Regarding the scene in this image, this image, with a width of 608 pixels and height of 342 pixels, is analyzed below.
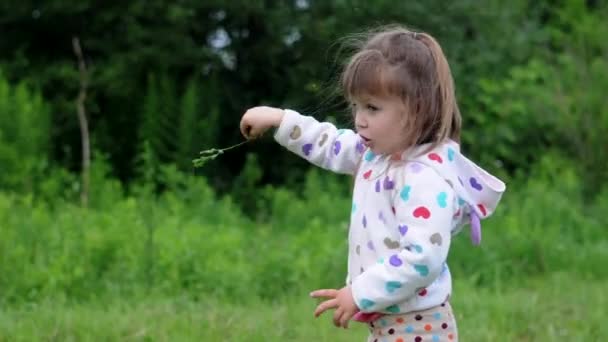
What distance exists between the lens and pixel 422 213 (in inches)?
108

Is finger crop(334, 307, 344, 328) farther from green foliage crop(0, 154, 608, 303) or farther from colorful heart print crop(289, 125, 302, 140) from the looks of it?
green foliage crop(0, 154, 608, 303)

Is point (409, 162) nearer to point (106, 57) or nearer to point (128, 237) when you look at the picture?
point (128, 237)

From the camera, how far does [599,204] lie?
310 inches

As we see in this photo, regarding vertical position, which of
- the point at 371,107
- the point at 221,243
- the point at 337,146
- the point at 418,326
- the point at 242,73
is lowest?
the point at 221,243

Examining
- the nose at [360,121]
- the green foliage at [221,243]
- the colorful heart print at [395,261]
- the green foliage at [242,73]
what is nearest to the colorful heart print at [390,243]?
the colorful heart print at [395,261]

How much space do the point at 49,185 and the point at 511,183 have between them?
3907 millimetres

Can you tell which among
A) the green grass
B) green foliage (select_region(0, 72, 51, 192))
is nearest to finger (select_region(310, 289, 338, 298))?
the green grass

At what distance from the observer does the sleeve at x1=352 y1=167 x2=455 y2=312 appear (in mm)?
2717

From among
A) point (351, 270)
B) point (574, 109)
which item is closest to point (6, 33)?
point (574, 109)

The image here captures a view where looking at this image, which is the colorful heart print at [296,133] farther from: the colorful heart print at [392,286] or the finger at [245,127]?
the colorful heart print at [392,286]

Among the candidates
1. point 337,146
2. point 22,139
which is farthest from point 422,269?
point 22,139

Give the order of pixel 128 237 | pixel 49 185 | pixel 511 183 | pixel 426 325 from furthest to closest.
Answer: pixel 511 183 < pixel 49 185 < pixel 128 237 < pixel 426 325

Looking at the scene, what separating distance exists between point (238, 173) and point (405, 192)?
6903mm

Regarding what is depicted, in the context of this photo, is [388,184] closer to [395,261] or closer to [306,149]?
[395,261]
